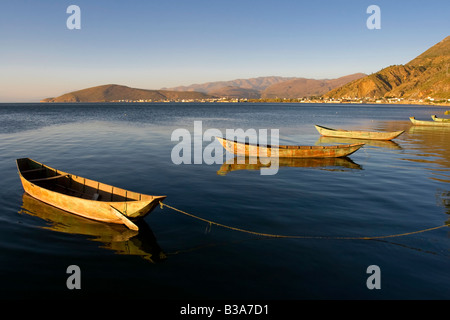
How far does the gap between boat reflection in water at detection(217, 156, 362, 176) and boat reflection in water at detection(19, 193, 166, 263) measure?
1197 cm

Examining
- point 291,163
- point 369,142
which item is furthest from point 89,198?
point 369,142

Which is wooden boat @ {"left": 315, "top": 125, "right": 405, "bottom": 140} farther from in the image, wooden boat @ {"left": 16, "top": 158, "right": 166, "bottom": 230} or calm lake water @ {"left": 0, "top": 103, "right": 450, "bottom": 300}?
wooden boat @ {"left": 16, "top": 158, "right": 166, "bottom": 230}

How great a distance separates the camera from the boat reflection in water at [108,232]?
36.0 feet

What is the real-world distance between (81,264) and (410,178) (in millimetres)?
23366

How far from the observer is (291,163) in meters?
26.7

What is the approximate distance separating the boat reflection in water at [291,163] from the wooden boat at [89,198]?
35.3ft

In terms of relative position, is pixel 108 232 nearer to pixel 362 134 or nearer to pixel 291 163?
pixel 291 163

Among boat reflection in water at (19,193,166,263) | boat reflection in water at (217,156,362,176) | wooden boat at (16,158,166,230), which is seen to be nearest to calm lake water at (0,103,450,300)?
boat reflection in water at (19,193,166,263)

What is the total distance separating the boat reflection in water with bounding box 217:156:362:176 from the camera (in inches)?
987

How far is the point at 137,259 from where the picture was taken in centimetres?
1042

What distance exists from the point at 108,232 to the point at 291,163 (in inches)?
751

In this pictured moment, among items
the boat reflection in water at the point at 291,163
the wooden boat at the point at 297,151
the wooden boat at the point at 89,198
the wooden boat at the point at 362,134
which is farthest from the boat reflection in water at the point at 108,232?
the wooden boat at the point at 362,134

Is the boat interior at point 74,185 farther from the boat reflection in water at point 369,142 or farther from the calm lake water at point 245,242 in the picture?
the boat reflection in water at point 369,142

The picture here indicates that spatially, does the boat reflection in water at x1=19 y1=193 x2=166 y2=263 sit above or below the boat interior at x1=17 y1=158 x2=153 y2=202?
below
